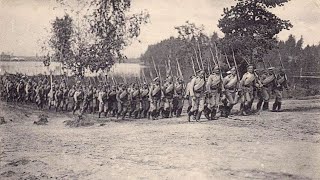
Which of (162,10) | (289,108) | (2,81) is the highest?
(162,10)

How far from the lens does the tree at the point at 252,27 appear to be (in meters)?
4.00

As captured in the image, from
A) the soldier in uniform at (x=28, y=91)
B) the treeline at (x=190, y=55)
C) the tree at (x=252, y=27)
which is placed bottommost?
the soldier in uniform at (x=28, y=91)

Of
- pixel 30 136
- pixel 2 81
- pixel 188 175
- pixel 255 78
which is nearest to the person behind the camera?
pixel 188 175

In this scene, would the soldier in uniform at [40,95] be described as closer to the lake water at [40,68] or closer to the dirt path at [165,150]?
the lake water at [40,68]

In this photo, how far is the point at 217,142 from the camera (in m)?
3.67

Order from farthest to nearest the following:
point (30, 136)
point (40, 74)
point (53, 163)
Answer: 1. point (40, 74)
2. point (30, 136)
3. point (53, 163)

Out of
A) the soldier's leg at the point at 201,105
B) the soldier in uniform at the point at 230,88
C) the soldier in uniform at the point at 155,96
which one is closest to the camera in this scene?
the soldier's leg at the point at 201,105

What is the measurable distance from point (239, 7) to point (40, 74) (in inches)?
108

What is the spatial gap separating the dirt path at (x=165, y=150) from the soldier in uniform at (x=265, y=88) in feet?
1.84

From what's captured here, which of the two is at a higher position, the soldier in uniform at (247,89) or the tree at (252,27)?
the tree at (252,27)

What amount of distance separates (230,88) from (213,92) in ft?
0.75

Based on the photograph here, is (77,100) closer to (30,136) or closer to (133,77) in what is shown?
(133,77)

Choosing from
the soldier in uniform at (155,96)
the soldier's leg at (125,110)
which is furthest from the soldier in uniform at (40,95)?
the soldier in uniform at (155,96)

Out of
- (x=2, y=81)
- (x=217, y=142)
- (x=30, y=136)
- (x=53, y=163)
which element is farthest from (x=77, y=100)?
(x=217, y=142)
